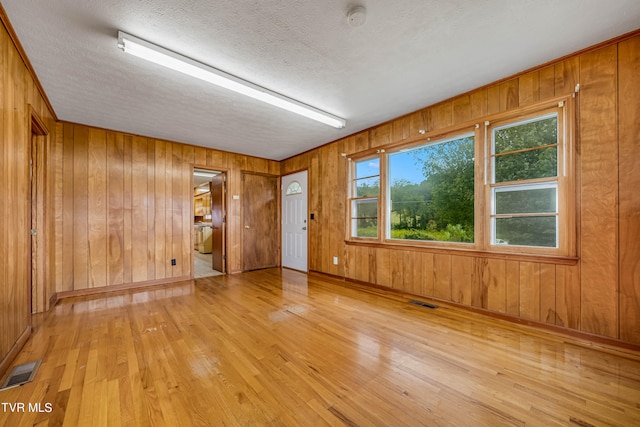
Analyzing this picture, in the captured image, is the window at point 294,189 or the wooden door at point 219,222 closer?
the wooden door at point 219,222

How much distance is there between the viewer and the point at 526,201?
8.48ft

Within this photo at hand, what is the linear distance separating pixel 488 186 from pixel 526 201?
373 millimetres

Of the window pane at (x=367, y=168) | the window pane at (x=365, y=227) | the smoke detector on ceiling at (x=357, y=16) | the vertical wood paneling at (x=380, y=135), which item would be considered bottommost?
the window pane at (x=365, y=227)

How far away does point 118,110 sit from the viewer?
10.6ft

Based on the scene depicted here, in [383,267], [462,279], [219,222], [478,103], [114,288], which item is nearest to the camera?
[478,103]

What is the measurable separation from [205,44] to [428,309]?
353 centimetres

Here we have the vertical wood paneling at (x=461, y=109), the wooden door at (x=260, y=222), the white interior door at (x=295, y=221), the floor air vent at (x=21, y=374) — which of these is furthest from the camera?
the wooden door at (x=260, y=222)

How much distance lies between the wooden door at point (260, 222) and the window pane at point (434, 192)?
300 centimetres

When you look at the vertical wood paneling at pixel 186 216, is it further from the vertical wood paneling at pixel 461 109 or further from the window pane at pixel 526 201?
the window pane at pixel 526 201

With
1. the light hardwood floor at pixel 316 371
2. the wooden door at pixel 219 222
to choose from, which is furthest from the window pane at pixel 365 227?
the wooden door at pixel 219 222

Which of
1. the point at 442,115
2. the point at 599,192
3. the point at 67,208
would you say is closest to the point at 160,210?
the point at 67,208

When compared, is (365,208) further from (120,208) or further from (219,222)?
(120,208)

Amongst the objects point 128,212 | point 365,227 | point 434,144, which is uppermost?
point 434,144

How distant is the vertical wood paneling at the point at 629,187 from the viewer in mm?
2002
